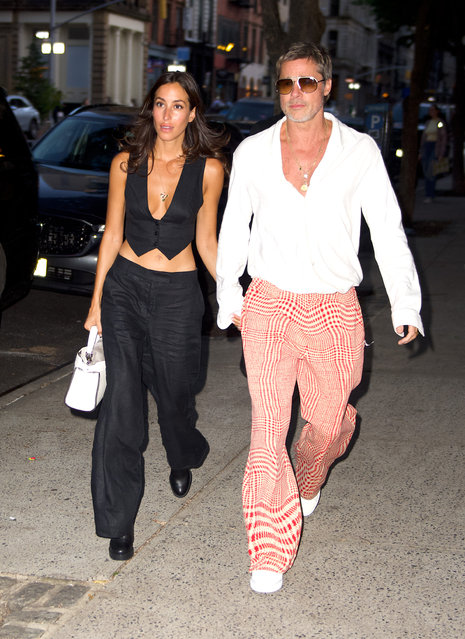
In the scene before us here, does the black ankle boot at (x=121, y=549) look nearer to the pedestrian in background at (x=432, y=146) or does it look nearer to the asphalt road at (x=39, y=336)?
the asphalt road at (x=39, y=336)

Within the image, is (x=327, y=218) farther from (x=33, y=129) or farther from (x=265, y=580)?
(x=33, y=129)

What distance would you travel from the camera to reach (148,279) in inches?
163

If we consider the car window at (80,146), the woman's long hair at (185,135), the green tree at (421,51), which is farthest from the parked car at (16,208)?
the green tree at (421,51)

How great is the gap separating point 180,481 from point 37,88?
124ft

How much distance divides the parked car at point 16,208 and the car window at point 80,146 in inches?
98.3

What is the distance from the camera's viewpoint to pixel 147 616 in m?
3.56

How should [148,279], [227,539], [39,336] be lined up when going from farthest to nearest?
[39,336] < [227,539] < [148,279]

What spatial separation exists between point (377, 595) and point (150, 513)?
3.97 feet

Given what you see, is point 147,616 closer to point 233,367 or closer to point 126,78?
point 233,367

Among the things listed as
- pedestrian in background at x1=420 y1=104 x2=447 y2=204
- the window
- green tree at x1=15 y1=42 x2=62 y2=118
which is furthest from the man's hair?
the window

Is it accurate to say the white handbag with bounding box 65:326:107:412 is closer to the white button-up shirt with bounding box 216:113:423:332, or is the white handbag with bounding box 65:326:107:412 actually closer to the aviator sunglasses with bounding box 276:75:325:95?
the white button-up shirt with bounding box 216:113:423:332

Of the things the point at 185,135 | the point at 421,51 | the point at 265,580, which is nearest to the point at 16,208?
the point at 185,135

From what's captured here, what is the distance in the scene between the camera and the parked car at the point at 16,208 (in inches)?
→ 279

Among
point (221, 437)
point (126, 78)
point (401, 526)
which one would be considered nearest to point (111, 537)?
point (401, 526)
